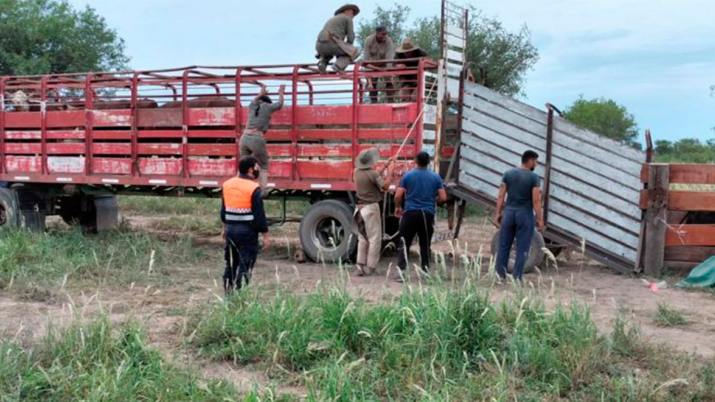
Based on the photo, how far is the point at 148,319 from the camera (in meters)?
5.83

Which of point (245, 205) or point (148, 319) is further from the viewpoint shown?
point (245, 205)

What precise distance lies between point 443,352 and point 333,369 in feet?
2.46

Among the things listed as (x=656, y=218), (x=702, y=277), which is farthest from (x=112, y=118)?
(x=702, y=277)

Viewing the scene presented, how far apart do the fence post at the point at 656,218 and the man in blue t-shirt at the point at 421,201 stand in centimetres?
253

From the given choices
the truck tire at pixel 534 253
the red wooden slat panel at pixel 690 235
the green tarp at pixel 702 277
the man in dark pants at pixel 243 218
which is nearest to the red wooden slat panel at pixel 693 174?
the red wooden slat panel at pixel 690 235

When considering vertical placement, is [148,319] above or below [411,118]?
below

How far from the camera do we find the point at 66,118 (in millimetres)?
11602

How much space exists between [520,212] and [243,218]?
310cm


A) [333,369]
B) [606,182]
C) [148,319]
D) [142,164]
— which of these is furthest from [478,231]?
[333,369]

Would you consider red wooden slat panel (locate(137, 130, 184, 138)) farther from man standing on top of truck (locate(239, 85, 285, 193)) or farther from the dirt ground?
the dirt ground

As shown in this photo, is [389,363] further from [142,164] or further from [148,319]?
[142,164]

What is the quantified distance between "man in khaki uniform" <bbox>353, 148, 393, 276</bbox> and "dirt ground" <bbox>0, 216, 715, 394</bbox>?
258 mm

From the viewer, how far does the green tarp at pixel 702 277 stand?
8.29 m

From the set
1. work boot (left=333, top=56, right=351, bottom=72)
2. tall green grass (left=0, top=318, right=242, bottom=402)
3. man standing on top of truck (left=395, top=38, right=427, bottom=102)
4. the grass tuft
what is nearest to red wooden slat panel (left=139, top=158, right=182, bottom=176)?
work boot (left=333, top=56, right=351, bottom=72)
